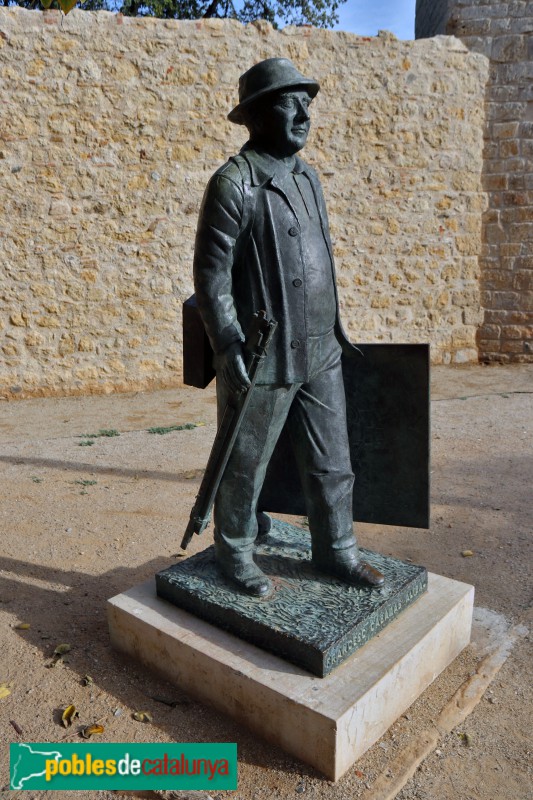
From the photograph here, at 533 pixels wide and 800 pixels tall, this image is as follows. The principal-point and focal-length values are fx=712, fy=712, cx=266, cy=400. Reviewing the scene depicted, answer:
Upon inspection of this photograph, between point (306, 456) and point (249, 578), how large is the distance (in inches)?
20.7

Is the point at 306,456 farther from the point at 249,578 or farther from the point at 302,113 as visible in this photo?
the point at 302,113

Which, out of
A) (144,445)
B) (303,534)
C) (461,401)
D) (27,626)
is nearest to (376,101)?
(461,401)

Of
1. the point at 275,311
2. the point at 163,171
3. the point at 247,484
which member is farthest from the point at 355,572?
the point at 163,171

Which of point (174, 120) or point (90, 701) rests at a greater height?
point (174, 120)

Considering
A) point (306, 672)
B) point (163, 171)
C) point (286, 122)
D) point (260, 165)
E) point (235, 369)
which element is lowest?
point (306, 672)

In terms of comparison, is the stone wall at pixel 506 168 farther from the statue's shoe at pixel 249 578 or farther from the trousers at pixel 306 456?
the statue's shoe at pixel 249 578

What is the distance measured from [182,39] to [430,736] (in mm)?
7300

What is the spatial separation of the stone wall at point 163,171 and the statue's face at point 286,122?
5452mm

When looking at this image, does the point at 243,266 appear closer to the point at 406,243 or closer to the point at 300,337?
the point at 300,337

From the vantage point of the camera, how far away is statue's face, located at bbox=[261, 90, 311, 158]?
2.46m

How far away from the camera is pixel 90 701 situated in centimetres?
266

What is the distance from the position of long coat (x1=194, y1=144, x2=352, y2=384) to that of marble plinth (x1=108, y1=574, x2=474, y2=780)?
1001 millimetres

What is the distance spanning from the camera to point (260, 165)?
2.52 metres

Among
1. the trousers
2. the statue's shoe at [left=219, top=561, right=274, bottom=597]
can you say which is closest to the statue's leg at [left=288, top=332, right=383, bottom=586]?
the trousers
